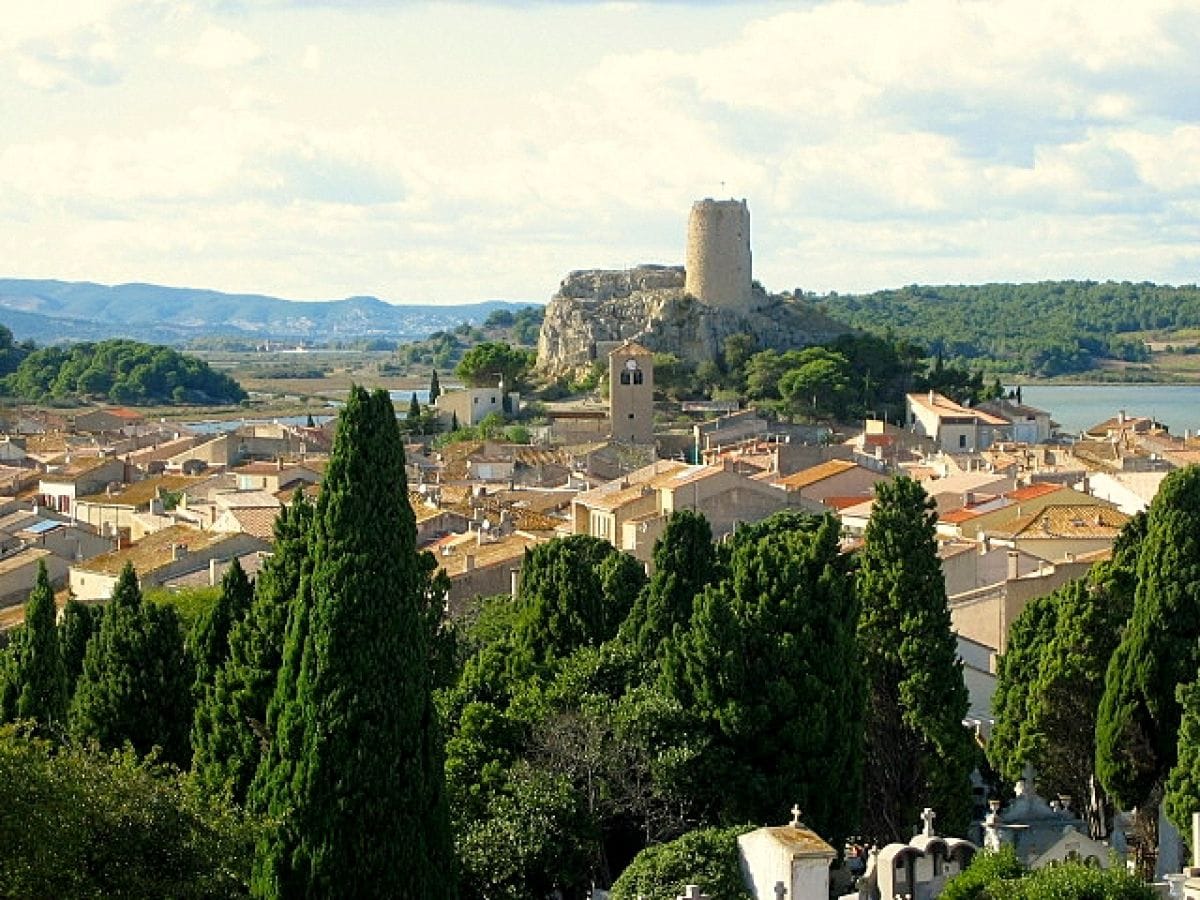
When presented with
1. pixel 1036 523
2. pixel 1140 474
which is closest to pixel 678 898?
pixel 1036 523

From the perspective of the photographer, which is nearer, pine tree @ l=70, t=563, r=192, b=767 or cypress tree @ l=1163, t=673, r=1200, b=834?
cypress tree @ l=1163, t=673, r=1200, b=834

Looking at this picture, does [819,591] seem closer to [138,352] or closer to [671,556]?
[671,556]

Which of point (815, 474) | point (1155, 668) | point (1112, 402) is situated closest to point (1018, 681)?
point (1155, 668)

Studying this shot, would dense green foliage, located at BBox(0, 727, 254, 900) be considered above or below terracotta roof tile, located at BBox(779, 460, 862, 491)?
above

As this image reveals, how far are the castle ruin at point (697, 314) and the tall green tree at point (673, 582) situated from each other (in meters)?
89.1

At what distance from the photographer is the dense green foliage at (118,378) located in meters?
151

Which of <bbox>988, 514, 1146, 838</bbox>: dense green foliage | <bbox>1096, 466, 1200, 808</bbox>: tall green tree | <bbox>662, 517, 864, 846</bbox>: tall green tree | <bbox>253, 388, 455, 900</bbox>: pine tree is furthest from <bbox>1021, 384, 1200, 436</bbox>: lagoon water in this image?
<bbox>253, 388, 455, 900</bbox>: pine tree

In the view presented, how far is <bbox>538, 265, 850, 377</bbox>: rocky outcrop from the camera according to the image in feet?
395

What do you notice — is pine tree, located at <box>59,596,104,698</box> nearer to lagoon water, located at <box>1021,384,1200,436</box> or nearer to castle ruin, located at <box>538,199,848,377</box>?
lagoon water, located at <box>1021,384,1200,436</box>

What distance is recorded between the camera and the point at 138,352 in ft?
526

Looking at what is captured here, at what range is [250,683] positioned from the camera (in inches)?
910

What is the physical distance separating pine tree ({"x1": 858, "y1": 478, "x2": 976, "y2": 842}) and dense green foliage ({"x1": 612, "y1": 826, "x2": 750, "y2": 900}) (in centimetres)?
580

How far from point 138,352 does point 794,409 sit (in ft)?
223

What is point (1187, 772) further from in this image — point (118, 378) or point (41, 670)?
point (118, 378)
